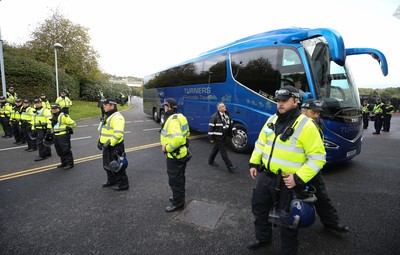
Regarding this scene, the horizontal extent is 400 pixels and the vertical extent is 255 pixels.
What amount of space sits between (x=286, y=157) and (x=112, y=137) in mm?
3023

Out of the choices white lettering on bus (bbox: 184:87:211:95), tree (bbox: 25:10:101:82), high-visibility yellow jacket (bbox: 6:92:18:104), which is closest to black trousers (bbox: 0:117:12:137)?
high-visibility yellow jacket (bbox: 6:92:18:104)

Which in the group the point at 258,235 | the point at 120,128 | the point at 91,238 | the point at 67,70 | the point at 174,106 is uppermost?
the point at 67,70

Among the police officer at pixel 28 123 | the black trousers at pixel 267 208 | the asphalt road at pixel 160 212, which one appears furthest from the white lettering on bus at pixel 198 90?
the black trousers at pixel 267 208

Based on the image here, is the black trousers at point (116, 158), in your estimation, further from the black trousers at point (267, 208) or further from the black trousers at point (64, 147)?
the black trousers at point (267, 208)

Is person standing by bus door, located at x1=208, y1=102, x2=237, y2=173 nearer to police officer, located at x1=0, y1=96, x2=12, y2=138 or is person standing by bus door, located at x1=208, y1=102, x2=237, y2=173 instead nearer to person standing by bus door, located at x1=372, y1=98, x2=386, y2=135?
police officer, located at x1=0, y1=96, x2=12, y2=138

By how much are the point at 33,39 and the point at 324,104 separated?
28860mm

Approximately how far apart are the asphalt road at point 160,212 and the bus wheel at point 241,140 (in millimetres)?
899

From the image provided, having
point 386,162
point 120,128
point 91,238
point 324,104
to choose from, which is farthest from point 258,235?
point 386,162

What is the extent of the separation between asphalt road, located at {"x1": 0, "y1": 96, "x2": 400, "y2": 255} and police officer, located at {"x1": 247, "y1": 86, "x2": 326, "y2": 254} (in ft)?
1.63

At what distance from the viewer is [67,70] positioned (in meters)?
25.0

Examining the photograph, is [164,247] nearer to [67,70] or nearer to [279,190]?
[279,190]

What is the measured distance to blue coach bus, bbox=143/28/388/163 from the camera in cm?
453

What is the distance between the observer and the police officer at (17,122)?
805 cm

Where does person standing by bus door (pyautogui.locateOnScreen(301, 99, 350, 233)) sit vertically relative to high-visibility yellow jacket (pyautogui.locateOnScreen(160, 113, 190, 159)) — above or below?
below
